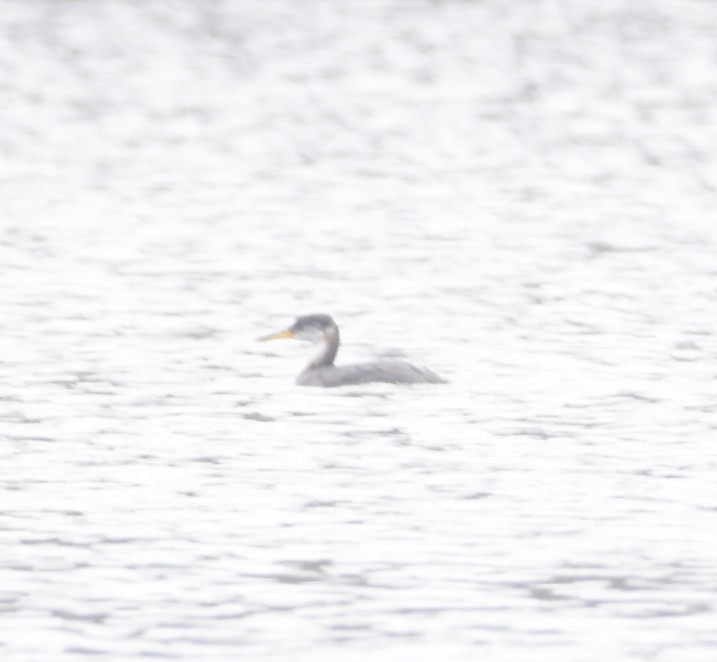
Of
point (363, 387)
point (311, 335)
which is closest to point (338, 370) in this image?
point (363, 387)

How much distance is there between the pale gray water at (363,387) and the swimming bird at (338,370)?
194mm

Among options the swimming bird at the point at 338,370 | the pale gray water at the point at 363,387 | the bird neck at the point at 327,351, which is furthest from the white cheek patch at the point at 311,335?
the pale gray water at the point at 363,387

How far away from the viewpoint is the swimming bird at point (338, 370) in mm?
20641

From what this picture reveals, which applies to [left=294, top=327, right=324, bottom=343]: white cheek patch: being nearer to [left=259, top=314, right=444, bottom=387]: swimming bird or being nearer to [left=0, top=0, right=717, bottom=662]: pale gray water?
[left=259, top=314, right=444, bottom=387]: swimming bird

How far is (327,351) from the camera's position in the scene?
69.4ft

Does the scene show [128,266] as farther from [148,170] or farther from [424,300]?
[148,170]

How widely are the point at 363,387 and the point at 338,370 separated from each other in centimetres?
29

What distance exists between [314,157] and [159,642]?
2949 cm

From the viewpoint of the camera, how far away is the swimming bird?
20641 millimetres

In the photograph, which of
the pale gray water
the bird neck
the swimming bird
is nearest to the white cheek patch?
the swimming bird

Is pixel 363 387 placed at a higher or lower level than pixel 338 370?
lower

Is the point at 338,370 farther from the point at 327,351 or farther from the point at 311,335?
the point at 311,335

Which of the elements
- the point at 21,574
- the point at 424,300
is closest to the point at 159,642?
the point at 21,574

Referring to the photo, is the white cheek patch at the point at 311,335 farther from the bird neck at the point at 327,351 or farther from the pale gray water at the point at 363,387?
the pale gray water at the point at 363,387
